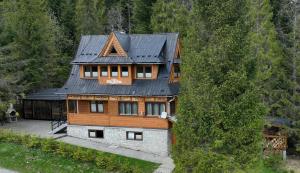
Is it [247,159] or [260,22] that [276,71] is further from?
[247,159]

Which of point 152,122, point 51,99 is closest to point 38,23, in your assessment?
point 51,99

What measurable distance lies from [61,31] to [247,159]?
41014mm

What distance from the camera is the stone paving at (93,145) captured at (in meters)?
26.6

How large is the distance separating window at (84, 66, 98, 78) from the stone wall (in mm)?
4245

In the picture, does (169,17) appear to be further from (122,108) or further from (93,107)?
(122,108)

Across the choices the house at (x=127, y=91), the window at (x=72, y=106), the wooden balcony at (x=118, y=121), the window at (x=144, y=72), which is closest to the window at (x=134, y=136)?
the house at (x=127, y=91)

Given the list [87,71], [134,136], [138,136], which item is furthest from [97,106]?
[138,136]

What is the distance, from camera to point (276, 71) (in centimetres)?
3072

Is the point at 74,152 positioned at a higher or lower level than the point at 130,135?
lower

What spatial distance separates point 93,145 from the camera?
29.5 m

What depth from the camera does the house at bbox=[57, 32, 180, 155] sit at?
28484 mm

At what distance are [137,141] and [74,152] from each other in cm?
593

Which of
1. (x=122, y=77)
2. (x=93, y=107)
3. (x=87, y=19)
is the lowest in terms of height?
(x=93, y=107)

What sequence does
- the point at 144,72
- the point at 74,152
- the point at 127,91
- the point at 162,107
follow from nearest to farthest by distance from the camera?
the point at 74,152, the point at 162,107, the point at 127,91, the point at 144,72
